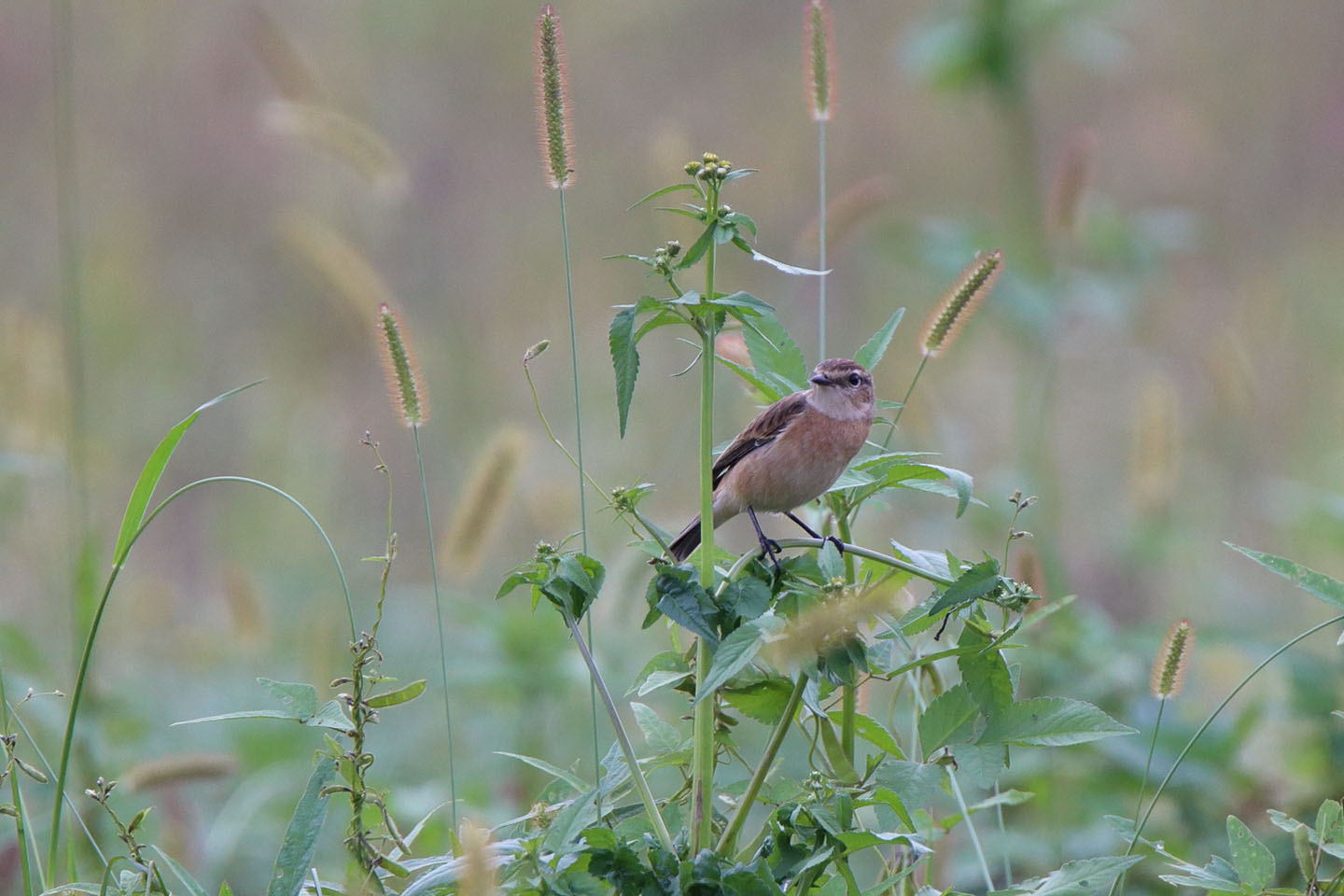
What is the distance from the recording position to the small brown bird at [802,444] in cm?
271

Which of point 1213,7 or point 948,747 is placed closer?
point 948,747

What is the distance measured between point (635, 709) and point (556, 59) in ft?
Answer: 3.11

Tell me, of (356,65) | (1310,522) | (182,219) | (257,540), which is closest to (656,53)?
(356,65)

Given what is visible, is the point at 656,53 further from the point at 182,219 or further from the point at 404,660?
the point at 404,660

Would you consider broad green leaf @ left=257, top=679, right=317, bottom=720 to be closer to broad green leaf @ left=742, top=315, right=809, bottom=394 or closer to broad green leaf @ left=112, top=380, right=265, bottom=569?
broad green leaf @ left=112, top=380, right=265, bottom=569

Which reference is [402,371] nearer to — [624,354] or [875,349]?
[624,354]

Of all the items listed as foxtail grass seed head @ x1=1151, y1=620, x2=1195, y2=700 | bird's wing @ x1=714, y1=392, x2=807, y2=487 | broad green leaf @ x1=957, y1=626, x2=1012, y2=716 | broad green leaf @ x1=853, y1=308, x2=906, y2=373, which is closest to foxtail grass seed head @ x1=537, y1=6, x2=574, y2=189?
broad green leaf @ x1=853, y1=308, x2=906, y2=373

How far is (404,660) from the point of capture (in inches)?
215

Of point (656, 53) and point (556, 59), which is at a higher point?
point (656, 53)

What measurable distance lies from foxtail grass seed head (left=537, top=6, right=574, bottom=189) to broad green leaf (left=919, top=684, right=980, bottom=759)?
910mm

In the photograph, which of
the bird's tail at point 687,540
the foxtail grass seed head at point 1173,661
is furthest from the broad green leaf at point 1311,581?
the bird's tail at point 687,540

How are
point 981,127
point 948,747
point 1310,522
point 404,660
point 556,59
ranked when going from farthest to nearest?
point 981,127
point 404,660
point 1310,522
point 556,59
point 948,747

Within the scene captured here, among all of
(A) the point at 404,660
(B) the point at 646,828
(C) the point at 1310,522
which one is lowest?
(A) the point at 404,660

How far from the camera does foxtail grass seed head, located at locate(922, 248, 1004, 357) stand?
2166mm
